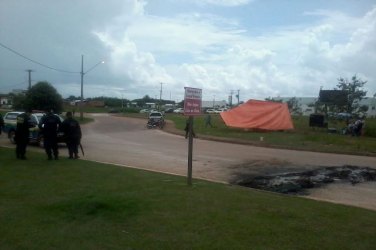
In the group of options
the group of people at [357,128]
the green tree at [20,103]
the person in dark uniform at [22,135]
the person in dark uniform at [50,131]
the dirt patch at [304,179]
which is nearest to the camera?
the dirt patch at [304,179]

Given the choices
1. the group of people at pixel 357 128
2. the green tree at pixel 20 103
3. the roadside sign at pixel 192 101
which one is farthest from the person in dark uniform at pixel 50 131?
the green tree at pixel 20 103

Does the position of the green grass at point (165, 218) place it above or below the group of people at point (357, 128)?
below

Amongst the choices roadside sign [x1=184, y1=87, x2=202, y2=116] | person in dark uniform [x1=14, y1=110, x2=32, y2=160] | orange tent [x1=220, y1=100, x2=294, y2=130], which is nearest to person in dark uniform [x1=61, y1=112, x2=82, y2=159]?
person in dark uniform [x1=14, y1=110, x2=32, y2=160]

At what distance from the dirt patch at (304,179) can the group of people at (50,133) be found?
5500 millimetres

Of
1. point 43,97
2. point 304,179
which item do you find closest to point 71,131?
point 304,179

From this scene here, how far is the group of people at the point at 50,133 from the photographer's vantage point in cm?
1390

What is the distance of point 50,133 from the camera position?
1392 cm

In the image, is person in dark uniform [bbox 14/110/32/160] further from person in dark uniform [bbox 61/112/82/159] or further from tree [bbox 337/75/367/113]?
tree [bbox 337/75/367/113]

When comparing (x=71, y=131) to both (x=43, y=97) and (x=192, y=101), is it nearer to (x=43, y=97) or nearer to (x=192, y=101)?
(x=192, y=101)

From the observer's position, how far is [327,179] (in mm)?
12062

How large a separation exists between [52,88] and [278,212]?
56.1 m

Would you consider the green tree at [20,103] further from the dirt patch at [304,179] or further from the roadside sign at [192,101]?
the roadside sign at [192,101]

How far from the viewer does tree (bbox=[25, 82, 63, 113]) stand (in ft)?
186

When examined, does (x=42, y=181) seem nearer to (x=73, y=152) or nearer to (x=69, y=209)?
(x=69, y=209)
